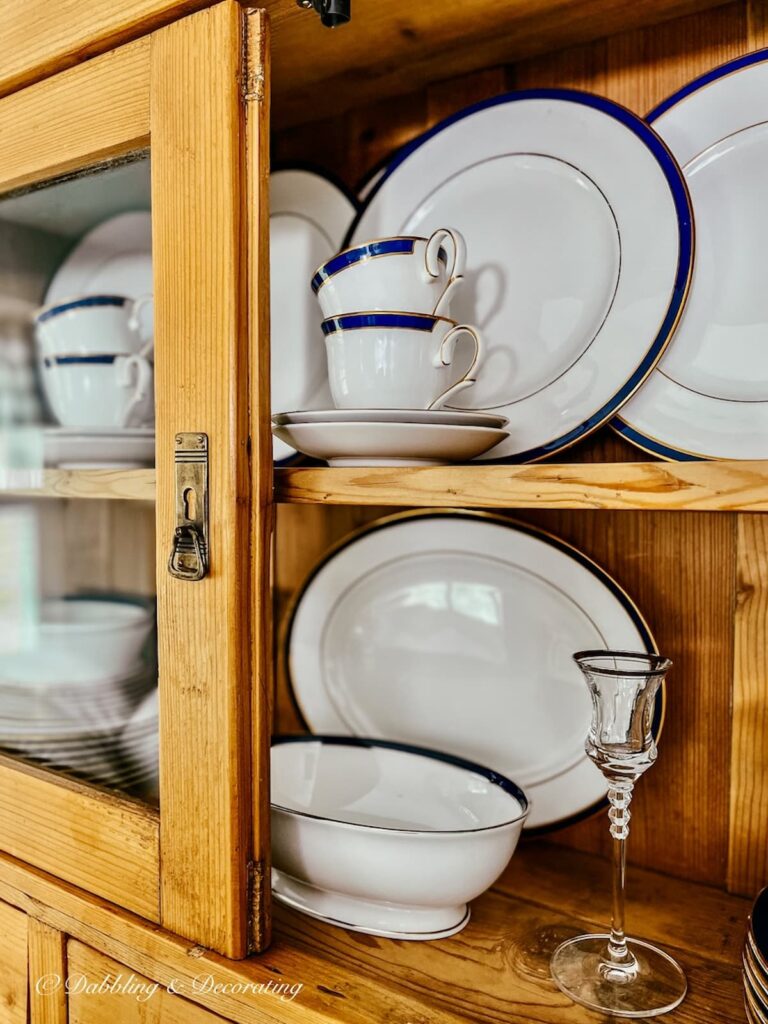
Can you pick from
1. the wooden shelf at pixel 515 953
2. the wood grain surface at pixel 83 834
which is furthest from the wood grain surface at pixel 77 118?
the wooden shelf at pixel 515 953

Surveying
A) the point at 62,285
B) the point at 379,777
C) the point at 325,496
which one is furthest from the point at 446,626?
the point at 62,285

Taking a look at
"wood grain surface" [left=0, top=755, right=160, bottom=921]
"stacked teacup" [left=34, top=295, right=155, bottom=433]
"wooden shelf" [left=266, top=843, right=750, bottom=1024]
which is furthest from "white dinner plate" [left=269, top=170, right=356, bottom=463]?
"wooden shelf" [left=266, top=843, right=750, bottom=1024]

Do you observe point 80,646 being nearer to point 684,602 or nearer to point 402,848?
point 402,848

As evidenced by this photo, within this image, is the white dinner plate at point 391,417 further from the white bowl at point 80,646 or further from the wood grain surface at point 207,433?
the white bowl at point 80,646

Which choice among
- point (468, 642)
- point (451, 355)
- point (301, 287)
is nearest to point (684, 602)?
point (468, 642)

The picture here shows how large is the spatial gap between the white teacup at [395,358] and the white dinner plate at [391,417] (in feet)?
0.22

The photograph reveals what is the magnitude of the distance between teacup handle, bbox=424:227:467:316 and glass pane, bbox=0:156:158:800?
0.26 m

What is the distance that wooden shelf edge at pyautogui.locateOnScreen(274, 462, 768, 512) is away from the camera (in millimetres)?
517

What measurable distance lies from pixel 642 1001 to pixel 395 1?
877mm

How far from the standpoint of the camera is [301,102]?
97 cm

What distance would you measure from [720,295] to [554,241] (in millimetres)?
173

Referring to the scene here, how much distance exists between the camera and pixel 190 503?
671 mm

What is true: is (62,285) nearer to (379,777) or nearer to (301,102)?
(301,102)

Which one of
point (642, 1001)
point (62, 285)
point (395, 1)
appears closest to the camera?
point (642, 1001)
